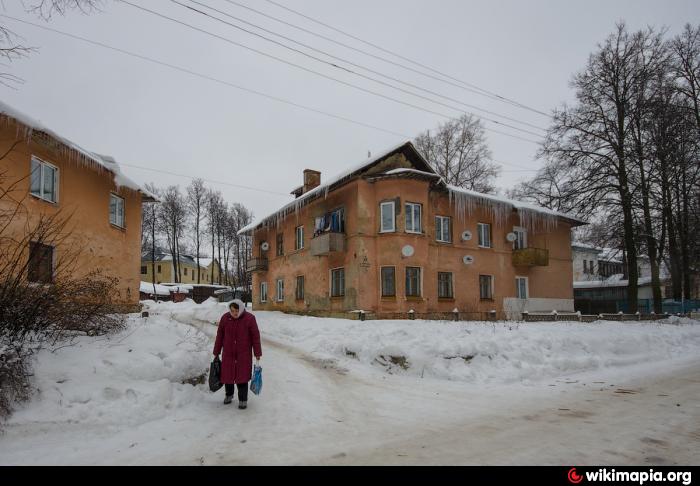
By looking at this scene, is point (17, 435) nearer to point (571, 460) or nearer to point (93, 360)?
point (93, 360)

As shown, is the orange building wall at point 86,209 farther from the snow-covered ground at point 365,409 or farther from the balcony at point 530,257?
the balcony at point 530,257

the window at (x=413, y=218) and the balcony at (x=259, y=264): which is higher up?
the window at (x=413, y=218)

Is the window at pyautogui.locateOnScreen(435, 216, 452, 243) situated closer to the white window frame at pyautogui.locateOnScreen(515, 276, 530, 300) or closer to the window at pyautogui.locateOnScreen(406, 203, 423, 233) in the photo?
the window at pyautogui.locateOnScreen(406, 203, 423, 233)

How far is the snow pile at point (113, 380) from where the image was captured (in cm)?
555

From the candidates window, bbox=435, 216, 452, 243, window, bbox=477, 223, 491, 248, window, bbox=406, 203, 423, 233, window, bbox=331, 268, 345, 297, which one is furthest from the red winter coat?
window, bbox=477, 223, 491, 248

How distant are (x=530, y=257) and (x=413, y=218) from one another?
27.6 feet

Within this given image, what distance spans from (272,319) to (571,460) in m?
17.9

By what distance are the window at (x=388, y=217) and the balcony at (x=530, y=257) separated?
351 inches

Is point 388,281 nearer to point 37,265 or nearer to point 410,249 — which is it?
point 410,249

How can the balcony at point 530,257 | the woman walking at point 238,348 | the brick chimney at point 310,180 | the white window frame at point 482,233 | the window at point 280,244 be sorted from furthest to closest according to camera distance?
the window at point 280,244 → the brick chimney at point 310,180 → the balcony at point 530,257 → the white window frame at point 482,233 → the woman walking at point 238,348

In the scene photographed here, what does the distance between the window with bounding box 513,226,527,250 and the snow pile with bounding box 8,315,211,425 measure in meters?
21.8

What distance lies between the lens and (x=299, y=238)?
26062mm
